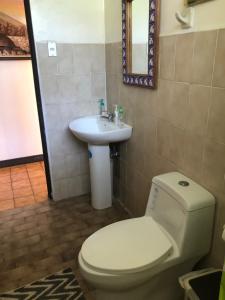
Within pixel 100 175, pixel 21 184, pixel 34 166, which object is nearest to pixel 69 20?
pixel 100 175

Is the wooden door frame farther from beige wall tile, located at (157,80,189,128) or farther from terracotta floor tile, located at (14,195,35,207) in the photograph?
beige wall tile, located at (157,80,189,128)

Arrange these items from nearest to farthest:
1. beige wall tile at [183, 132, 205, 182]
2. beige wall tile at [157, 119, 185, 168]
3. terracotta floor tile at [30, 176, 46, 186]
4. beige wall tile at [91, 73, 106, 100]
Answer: beige wall tile at [183, 132, 205, 182] → beige wall tile at [157, 119, 185, 168] → beige wall tile at [91, 73, 106, 100] → terracotta floor tile at [30, 176, 46, 186]

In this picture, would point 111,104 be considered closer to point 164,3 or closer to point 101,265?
point 164,3

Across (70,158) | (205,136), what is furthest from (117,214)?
(205,136)

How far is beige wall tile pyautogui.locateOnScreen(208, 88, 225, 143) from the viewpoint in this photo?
1.10 metres

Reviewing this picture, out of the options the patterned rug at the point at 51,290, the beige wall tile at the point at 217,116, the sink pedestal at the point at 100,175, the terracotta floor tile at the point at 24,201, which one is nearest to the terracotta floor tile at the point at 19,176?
the terracotta floor tile at the point at 24,201

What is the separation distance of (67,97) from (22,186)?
1.24 m

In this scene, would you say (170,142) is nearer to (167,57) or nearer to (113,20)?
(167,57)

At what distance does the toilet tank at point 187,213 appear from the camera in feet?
3.90

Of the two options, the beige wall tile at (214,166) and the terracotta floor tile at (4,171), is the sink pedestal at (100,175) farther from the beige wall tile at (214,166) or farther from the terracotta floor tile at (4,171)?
the terracotta floor tile at (4,171)

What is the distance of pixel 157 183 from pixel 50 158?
4.15 feet

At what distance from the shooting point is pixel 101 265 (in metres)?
1.13

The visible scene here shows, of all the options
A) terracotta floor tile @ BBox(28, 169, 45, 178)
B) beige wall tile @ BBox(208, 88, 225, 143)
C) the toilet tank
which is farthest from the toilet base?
terracotta floor tile @ BBox(28, 169, 45, 178)

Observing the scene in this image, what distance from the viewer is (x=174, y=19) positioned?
1309mm
